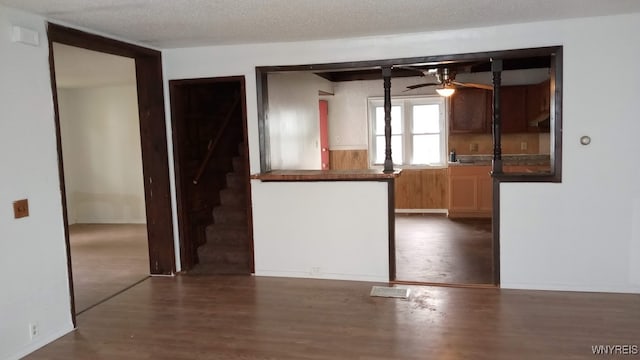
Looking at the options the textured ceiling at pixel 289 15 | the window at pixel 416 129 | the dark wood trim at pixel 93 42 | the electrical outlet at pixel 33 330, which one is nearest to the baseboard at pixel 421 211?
the window at pixel 416 129

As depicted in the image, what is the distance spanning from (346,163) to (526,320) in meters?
5.23

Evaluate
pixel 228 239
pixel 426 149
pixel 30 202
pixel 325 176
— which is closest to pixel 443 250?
pixel 325 176

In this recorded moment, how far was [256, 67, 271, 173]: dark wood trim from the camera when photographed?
15.0 feet

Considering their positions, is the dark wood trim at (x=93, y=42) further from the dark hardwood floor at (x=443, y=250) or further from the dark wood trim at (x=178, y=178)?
the dark hardwood floor at (x=443, y=250)

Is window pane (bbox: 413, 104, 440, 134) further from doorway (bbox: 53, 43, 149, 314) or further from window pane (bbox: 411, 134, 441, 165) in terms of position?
doorway (bbox: 53, 43, 149, 314)

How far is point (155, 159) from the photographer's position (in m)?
4.77

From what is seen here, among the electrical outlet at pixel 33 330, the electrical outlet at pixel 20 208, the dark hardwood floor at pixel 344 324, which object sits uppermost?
the electrical outlet at pixel 20 208

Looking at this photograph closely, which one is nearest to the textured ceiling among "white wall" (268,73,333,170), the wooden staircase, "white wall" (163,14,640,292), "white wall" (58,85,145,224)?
"white wall" (163,14,640,292)

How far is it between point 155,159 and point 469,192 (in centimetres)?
484

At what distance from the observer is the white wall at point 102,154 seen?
308 inches

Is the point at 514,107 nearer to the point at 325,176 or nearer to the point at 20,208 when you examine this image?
the point at 325,176

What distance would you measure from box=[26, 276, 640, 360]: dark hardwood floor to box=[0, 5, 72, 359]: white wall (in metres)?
0.23

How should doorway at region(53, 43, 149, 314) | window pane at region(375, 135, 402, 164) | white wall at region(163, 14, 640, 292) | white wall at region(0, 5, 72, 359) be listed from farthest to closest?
window pane at region(375, 135, 402, 164) → doorway at region(53, 43, 149, 314) → white wall at region(163, 14, 640, 292) → white wall at region(0, 5, 72, 359)

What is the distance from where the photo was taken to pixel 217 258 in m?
5.15
